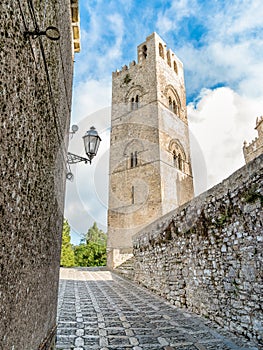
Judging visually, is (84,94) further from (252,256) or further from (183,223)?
(252,256)

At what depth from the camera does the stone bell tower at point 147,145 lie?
583 inches

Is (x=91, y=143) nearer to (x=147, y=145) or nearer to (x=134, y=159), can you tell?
(x=147, y=145)

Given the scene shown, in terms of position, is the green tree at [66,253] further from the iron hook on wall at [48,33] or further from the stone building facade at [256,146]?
the iron hook on wall at [48,33]

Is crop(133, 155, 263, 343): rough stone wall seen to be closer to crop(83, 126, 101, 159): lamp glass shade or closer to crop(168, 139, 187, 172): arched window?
crop(83, 126, 101, 159): lamp glass shade

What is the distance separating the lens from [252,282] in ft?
9.72

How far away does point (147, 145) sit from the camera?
15.9m

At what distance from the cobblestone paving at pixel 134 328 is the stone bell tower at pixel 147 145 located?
869 cm

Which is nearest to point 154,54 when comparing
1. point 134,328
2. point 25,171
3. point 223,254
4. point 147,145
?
point 147,145

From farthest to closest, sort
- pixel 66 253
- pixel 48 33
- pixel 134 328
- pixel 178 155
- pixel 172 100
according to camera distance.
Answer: pixel 172 100
pixel 66 253
pixel 178 155
pixel 134 328
pixel 48 33

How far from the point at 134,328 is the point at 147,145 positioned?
1314 cm

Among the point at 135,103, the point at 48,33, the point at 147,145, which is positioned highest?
the point at 135,103

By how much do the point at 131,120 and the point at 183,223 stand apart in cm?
1337

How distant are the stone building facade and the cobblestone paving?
1120cm

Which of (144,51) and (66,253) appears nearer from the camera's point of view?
(66,253)
